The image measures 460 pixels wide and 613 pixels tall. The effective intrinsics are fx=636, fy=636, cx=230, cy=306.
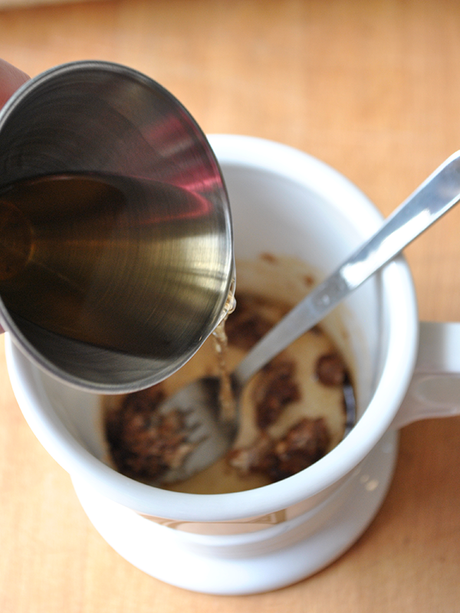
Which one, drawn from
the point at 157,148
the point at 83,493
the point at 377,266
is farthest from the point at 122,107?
the point at 83,493

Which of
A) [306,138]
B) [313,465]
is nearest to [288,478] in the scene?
[313,465]

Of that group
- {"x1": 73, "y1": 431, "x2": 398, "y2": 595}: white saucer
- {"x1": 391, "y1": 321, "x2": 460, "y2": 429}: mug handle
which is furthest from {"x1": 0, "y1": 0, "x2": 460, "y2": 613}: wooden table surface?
{"x1": 391, "y1": 321, "x2": 460, "y2": 429}: mug handle

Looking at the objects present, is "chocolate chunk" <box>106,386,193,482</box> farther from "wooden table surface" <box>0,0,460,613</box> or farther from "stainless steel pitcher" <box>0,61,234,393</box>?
"stainless steel pitcher" <box>0,61,234,393</box>

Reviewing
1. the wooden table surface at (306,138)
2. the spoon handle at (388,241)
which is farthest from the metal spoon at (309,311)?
the wooden table surface at (306,138)

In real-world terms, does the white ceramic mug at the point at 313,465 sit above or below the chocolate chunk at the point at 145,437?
above

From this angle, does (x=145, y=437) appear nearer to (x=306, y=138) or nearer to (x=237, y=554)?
(x=237, y=554)

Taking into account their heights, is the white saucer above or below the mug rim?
below

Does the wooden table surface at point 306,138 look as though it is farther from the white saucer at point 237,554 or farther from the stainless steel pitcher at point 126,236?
the stainless steel pitcher at point 126,236
